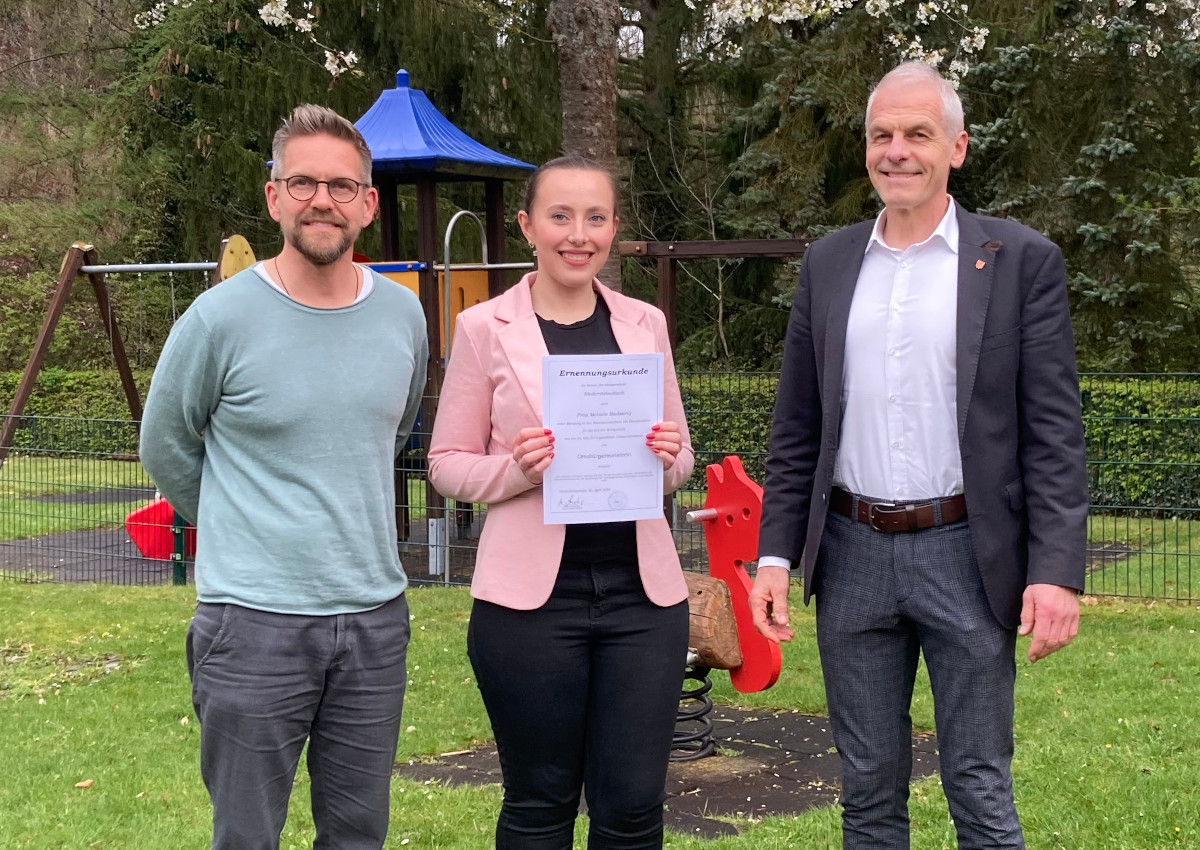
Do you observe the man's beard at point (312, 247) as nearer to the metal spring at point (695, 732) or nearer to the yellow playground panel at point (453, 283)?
the metal spring at point (695, 732)

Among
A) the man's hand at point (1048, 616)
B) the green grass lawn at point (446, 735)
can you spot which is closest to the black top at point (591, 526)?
the man's hand at point (1048, 616)

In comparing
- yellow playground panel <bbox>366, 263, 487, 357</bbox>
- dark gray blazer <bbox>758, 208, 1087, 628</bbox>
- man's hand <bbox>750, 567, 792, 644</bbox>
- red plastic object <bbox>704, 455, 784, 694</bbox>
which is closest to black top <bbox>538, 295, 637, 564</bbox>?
man's hand <bbox>750, 567, 792, 644</bbox>

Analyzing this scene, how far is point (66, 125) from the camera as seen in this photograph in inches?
983

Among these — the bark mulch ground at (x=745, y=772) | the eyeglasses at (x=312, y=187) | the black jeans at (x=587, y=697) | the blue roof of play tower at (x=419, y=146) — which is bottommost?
the bark mulch ground at (x=745, y=772)

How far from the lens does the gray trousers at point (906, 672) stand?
9.82 feet

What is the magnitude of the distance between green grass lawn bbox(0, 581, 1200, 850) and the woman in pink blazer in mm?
1514

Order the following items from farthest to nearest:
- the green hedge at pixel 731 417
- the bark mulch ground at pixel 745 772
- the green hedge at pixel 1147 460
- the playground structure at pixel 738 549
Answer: the green hedge at pixel 731 417
the green hedge at pixel 1147 460
the playground structure at pixel 738 549
the bark mulch ground at pixel 745 772

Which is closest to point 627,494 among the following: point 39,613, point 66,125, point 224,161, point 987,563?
point 987,563

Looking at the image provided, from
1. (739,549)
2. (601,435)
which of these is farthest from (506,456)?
(739,549)

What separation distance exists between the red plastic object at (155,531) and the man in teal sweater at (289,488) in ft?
25.1

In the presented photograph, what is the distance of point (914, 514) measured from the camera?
9.87 feet

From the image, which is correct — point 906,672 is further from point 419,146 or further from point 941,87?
point 419,146

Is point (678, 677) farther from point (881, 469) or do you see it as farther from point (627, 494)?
point (881, 469)

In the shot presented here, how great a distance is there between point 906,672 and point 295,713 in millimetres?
1456
